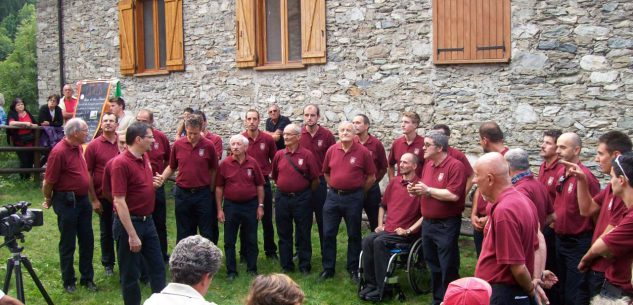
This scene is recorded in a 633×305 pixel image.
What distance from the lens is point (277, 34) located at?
12133mm

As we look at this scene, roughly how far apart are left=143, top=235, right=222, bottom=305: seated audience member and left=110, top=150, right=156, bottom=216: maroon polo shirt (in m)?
2.55

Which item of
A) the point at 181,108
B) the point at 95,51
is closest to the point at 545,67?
the point at 181,108

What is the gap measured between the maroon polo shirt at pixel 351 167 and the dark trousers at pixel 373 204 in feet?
1.38

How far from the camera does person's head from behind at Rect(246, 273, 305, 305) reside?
3.24 m

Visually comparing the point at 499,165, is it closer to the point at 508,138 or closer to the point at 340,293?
the point at 340,293

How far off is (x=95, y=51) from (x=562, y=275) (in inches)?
470

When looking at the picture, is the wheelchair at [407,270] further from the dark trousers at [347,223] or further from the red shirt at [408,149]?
the red shirt at [408,149]

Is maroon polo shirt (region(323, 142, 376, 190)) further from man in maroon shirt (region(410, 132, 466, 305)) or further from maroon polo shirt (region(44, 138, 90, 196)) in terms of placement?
maroon polo shirt (region(44, 138, 90, 196))

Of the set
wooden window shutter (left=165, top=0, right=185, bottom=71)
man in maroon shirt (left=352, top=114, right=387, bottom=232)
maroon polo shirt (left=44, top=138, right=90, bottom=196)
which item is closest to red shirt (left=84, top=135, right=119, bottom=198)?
maroon polo shirt (left=44, top=138, right=90, bottom=196)

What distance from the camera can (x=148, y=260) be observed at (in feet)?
20.8

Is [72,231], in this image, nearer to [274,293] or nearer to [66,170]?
[66,170]

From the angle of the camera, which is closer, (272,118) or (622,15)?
(622,15)

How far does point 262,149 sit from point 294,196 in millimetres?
1048

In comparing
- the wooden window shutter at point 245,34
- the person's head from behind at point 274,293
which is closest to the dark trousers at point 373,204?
the wooden window shutter at point 245,34
